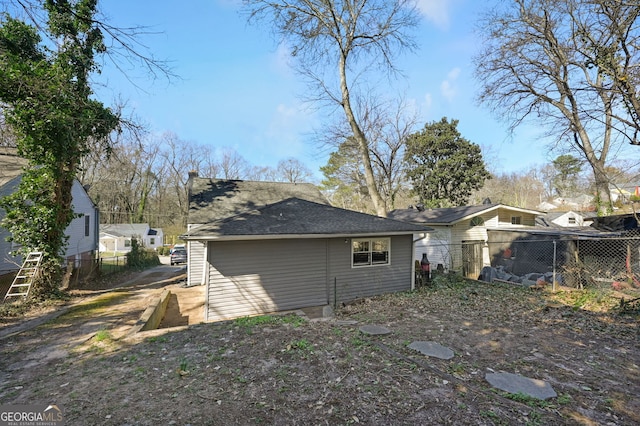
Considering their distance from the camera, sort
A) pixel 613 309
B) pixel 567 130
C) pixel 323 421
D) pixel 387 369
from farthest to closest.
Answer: pixel 567 130 < pixel 613 309 < pixel 387 369 < pixel 323 421

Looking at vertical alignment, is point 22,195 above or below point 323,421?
above

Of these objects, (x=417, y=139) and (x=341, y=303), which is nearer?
(x=341, y=303)

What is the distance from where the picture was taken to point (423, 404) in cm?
314

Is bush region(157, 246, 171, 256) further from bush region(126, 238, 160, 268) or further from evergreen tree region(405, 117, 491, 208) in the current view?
evergreen tree region(405, 117, 491, 208)

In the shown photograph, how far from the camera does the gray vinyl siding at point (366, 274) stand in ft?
30.1

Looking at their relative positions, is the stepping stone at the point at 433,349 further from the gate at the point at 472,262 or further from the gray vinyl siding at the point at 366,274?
the gate at the point at 472,262

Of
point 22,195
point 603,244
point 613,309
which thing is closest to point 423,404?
point 613,309

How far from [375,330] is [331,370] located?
2.07 meters

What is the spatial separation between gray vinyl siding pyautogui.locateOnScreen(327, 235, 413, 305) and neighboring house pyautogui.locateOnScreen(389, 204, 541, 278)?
4902mm

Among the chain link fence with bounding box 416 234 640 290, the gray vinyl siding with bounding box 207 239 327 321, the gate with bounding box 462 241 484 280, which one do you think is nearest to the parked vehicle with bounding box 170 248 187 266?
the gray vinyl siding with bounding box 207 239 327 321

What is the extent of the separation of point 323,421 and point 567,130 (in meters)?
15.7

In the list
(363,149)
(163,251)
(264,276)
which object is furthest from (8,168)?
(163,251)

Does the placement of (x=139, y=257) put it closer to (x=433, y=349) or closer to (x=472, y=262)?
(x=472, y=262)

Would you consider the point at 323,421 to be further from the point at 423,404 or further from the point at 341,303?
the point at 341,303
